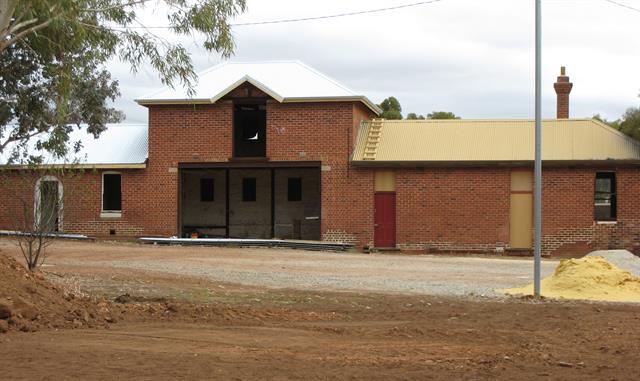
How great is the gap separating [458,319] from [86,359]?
22.6 feet

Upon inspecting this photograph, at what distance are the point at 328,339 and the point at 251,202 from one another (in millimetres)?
28892

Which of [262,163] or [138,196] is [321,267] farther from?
[138,196]

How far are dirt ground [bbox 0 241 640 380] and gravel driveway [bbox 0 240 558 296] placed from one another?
246 cm

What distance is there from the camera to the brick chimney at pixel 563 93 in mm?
40250

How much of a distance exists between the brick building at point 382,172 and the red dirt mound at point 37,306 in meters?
20.8

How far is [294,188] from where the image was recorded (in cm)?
4016

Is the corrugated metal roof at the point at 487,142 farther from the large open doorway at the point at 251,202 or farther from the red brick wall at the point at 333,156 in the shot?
the large open doorway at the point at 251,202

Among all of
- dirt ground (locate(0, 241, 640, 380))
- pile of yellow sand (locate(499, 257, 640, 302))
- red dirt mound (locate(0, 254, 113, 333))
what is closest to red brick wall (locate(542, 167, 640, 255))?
pile of yellow sand (locate(499, 257, 640, 302))

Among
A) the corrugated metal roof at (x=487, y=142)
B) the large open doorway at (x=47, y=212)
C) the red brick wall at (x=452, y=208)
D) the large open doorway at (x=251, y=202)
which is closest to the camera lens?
the large open doorway at (x=47, y=212)

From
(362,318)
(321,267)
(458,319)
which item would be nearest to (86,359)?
(362,318)

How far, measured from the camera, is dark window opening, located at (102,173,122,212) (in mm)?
37688

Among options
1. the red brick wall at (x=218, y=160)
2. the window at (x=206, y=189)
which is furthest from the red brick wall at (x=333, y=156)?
the window at (x=206, y=189)

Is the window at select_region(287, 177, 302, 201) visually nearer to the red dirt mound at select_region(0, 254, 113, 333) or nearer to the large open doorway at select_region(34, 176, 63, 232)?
the large open doorway at select_region(34, 176, 63, 232)

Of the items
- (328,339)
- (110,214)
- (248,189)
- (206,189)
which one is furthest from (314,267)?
(206,189)
